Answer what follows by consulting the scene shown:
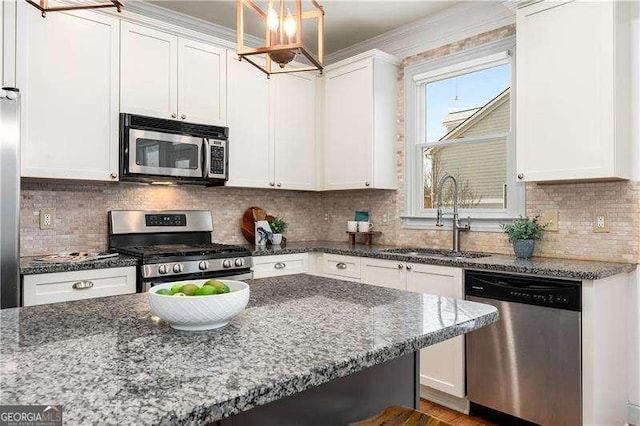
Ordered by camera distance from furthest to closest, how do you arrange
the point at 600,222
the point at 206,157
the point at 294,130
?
the point at 294,130 → the point at 206,157 → the point at 600,222

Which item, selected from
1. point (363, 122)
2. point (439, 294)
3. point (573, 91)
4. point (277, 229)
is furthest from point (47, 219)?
point (573, 91)

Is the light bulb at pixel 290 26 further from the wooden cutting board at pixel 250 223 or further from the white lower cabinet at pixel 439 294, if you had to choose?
the wooden cutting board at pixel 250 223

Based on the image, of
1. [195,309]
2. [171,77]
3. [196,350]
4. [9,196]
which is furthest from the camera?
[171,77]

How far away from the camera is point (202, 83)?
10.9 ft

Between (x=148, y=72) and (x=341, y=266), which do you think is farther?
(x=341, y=266)

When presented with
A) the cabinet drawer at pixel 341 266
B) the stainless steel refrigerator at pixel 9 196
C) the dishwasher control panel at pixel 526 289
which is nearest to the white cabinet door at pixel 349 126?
the cabinet drawer at pixel 341 266

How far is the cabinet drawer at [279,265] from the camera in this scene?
131 inches

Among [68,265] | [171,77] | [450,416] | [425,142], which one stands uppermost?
[171,77]

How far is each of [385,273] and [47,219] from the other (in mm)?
2278

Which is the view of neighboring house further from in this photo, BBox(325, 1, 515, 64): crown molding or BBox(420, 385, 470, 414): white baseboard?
BBox(420, 385, 470, 414): white baseboard

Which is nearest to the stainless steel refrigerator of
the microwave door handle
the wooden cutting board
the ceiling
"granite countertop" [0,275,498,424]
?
"granite countertop" [0,275,498,424]

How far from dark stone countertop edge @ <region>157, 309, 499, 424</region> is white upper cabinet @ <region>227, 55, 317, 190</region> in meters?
2.62

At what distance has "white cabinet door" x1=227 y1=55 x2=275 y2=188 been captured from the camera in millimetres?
3520

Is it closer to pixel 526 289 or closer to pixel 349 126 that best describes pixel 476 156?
pixel 349 126
